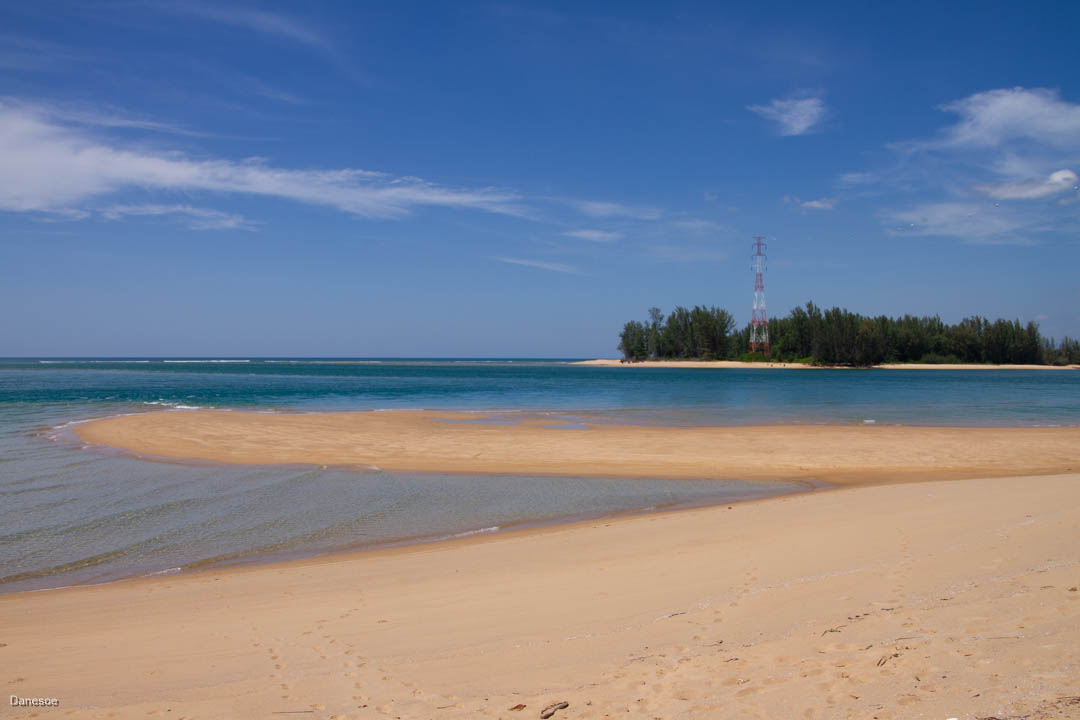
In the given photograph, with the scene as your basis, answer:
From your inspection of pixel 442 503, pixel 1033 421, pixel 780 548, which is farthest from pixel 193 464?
pixel 1033 421

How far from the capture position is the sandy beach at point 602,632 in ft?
13.5

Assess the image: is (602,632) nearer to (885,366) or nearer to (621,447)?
(621,447)

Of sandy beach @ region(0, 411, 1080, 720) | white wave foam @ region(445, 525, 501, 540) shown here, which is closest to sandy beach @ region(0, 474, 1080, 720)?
sandy beach @ region(0, 411, 1080, 720)

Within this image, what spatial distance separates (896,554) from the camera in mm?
7242

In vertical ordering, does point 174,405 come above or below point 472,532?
above

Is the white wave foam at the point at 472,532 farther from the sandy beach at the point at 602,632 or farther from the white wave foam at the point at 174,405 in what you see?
the white wave foam at the point at 174,405

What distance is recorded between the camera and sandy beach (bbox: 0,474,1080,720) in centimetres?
411

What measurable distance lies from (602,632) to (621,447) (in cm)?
1434

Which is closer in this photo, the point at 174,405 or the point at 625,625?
the point at 625,625

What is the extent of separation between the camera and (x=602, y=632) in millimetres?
5348

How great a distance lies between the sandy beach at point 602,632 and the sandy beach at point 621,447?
741 cm

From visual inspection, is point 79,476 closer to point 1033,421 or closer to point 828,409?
point 828,409

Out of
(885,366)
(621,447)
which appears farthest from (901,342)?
(621,447)

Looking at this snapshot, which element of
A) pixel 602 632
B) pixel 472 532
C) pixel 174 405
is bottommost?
pixel 472 532
